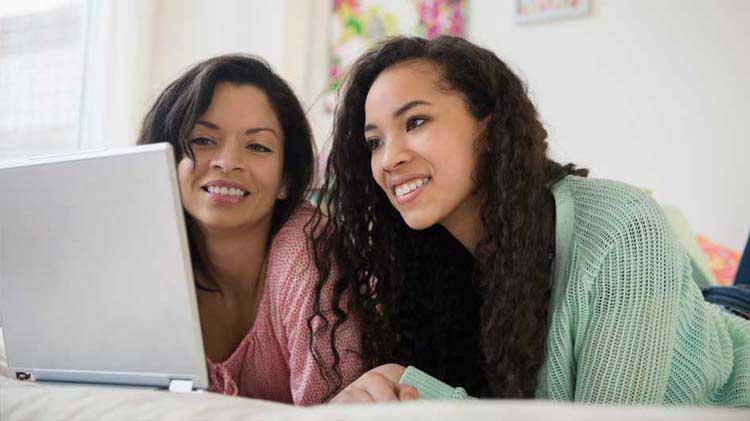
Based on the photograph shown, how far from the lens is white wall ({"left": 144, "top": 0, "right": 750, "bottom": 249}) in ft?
7.64

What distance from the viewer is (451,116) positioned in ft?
3.74

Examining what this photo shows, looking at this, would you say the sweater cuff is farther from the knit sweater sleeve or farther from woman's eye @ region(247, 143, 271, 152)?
woman's eye @ region(247, 143, 271, 152)

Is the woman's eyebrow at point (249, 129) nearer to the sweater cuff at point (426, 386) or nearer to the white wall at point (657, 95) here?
the sweater cuff at point (426, 386)

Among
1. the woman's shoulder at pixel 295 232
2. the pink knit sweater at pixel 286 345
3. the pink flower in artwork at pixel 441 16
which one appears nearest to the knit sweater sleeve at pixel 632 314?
the pink knit sweater at pixel 286 345

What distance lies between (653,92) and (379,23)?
1159mm

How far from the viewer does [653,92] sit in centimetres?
246

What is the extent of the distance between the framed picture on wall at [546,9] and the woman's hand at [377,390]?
6.35 feet

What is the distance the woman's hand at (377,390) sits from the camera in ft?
3.18

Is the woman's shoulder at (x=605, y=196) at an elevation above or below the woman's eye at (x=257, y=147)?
below

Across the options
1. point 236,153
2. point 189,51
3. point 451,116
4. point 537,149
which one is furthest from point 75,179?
point 189,51

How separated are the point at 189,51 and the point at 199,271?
1920 mm

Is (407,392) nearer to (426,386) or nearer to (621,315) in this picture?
(426,386)

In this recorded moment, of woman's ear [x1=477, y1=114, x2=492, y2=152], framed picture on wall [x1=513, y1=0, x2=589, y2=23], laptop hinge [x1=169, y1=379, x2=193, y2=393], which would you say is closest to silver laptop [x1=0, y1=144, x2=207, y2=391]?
laptop hinge [x1=169, y1=379, x2=193, y2=393]

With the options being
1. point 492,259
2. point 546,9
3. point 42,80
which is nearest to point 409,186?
point 492,259
